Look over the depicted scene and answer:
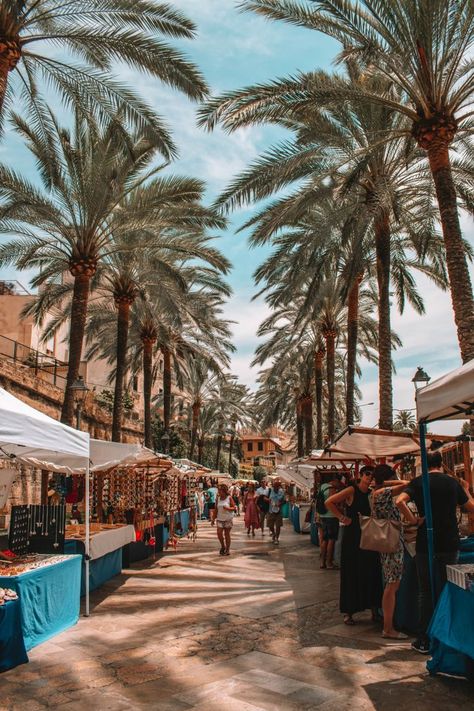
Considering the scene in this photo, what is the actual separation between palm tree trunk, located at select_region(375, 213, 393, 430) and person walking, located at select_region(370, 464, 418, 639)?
8016 mm

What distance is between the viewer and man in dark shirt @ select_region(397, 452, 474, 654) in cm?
561

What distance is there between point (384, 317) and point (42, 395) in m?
13.5

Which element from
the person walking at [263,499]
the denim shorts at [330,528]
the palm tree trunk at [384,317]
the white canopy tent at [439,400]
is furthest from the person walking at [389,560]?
the person walking at [263,499]

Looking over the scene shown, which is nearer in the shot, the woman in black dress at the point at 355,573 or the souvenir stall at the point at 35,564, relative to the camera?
the souvenir stall at the point at 35,564

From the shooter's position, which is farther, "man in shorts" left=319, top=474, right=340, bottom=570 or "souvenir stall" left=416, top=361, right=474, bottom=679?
"man in shorts" left=319, top=474, right=340, bottom=570

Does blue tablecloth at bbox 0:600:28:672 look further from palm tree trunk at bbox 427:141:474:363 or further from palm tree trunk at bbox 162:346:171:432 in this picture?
palm tree trunk at bbox 162:346:171:432

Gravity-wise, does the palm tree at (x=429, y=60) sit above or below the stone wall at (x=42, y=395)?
above

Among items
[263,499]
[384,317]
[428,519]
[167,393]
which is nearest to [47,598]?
[428,519]

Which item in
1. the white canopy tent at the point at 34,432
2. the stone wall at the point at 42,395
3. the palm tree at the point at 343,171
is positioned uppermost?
the palm tree at the point at 343,171

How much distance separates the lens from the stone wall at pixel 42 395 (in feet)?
66.2

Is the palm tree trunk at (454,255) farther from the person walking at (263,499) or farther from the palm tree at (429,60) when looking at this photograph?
the person walking at (263,499)

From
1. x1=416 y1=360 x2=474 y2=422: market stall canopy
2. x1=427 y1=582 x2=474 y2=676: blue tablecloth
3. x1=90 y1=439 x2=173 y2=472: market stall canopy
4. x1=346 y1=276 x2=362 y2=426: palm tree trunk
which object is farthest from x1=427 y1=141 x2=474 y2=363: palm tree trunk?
x1=346 y1=276 x2=362 y2=426: palm tree trunk

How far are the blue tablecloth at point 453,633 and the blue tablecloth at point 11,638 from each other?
11.8 ft

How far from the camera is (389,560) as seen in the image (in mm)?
6367
